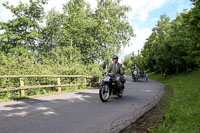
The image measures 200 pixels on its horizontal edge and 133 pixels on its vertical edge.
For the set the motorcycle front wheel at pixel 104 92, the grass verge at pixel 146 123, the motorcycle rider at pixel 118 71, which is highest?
the motorcycle rider at pixel 118 71

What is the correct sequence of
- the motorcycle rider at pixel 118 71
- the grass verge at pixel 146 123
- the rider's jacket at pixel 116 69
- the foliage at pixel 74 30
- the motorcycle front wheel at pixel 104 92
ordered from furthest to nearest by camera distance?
the foliage at pixel 74 30, the rider's jacket at pixel 116 69, the motorcycle rider at pixel 118 71, the motorcycle front wheel at pixel 104 92, the grass verge at pixel 146 123

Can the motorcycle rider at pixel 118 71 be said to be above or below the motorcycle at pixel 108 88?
above

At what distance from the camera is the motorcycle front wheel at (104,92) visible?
7106 millimetres

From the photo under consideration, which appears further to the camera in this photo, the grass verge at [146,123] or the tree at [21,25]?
the tree at [21,25]

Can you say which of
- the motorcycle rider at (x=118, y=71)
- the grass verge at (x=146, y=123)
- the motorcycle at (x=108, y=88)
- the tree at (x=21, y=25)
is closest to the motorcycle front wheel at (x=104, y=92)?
the motorcycle at (x=108, y=88)

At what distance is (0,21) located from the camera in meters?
28.9

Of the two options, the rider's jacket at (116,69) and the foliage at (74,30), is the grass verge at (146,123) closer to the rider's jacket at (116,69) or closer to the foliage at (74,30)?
the rider's jacket at (116,69)

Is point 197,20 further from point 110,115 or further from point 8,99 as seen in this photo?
point 8,99

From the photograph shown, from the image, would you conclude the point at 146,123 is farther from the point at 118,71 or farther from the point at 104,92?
the point at 118,71

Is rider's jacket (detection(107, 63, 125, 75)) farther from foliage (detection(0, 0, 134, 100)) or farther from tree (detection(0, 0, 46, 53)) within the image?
tree (detection(0, 0, 46, 53))

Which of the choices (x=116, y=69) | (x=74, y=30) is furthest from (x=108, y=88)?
(x=74, y=30)

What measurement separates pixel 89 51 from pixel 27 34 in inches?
451

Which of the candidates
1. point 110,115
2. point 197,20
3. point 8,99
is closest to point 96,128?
point 110,115

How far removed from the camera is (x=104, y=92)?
748 cm
